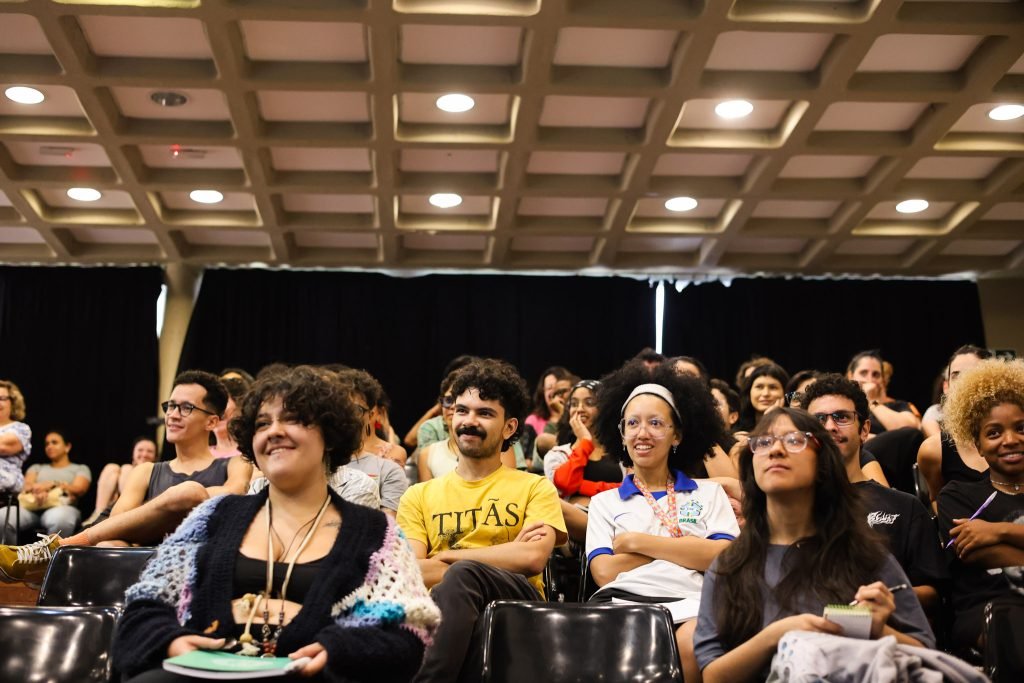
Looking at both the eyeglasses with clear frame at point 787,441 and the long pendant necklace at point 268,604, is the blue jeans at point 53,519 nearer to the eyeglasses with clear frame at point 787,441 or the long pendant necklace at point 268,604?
the long pendant necklace at point 268,604

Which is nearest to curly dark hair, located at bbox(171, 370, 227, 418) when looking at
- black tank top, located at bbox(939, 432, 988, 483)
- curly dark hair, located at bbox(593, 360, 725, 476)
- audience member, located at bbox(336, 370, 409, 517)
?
audience member, located at bbox(336, 370, 409, 517)

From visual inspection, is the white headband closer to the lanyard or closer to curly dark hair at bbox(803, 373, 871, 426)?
the lanyard

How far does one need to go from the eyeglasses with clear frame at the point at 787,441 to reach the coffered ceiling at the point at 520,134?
4.08m

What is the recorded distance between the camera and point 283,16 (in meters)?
6.34

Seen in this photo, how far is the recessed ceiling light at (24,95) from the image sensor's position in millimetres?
7316

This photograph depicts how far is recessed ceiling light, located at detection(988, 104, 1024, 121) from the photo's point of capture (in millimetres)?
7596

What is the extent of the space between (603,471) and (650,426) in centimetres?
87

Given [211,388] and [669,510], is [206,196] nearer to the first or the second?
[211,388]

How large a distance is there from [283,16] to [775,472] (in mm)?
4689

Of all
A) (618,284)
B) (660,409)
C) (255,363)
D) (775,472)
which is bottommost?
(775,472)

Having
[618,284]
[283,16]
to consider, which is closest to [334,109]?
[283,16]

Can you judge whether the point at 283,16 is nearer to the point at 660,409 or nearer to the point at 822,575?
the point at 660,409

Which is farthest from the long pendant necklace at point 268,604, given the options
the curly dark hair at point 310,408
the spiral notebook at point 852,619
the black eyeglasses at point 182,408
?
the black eyeglasses at point 182,408

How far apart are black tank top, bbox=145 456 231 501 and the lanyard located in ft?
5.33
